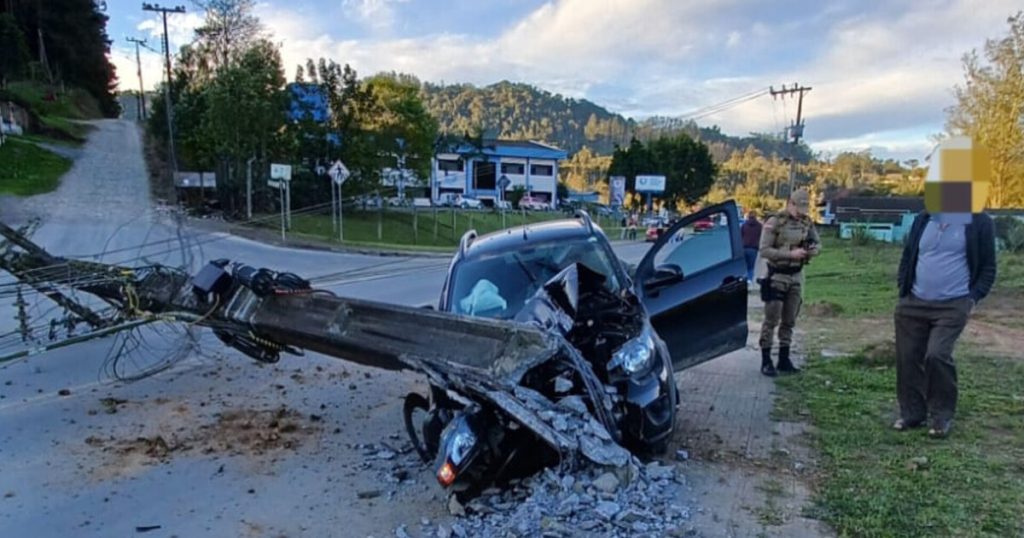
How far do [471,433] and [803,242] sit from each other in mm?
4751

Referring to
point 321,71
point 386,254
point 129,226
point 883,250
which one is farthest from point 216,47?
point 883,250

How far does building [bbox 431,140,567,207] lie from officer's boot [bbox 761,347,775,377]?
67254 millimetres

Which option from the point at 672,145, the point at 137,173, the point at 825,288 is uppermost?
the point at 672,145

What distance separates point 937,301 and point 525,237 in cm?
337

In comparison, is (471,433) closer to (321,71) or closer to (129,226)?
(129,226)

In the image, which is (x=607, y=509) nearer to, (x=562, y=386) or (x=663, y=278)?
(x=562, y=386)

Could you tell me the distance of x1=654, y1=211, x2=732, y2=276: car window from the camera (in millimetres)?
6105

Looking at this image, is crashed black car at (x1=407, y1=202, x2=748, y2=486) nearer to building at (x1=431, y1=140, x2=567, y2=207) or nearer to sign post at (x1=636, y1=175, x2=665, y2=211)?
sign post at (x1=636, y1=175, x2=665, y2=211)

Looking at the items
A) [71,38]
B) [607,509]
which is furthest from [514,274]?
[71,38]

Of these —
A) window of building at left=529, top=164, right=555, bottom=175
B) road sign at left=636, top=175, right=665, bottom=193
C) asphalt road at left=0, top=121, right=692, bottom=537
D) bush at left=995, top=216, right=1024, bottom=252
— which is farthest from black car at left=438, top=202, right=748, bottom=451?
window of building at left=529, top=164, right=555, bottom=175

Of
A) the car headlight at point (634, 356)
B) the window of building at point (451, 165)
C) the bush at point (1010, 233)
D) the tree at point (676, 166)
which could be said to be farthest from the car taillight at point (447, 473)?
the window of building at point (451, 165)

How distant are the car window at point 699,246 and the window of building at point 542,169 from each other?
7843 cm

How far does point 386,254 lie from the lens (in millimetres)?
22922

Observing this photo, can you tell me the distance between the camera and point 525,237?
6297mm
